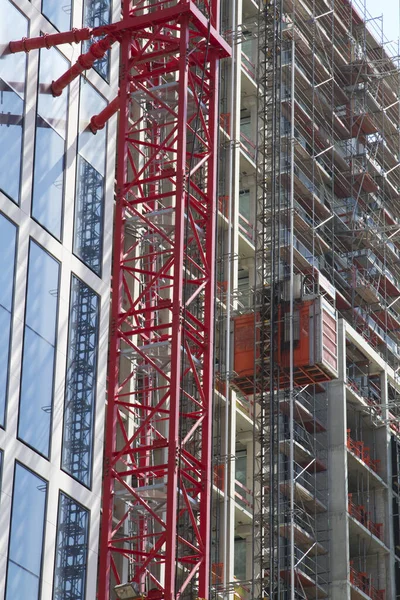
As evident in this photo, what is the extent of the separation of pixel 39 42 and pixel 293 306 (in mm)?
23239

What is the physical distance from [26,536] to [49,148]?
11.3 m

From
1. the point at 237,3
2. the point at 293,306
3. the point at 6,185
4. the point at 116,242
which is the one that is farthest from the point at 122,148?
the point at 237,3

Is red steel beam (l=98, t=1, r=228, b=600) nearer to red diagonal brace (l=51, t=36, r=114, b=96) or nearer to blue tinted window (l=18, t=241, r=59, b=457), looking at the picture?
red diagonal brace (l=51, t=36, r=114, b=96)

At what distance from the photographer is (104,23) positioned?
167ft

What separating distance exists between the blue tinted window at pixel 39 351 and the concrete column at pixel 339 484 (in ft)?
98.8

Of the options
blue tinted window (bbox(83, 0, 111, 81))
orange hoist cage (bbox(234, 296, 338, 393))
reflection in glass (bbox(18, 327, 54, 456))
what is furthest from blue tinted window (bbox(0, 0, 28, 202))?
orange hoist cage (bbox(234, 296, 338, 393))

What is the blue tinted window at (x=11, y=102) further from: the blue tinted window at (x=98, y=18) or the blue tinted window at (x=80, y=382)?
the blue tinted window at (x=98, y=18)

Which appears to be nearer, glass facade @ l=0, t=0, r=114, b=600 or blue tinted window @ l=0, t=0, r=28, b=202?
glass facade @ l=0, t=0, r=114, b=600

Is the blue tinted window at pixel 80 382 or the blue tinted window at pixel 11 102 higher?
the blue tinted window at pixel 11 102

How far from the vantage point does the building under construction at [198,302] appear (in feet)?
143

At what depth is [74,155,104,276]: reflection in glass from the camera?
1845 inches

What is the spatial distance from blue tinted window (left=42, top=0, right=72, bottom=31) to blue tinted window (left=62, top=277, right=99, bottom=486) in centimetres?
767

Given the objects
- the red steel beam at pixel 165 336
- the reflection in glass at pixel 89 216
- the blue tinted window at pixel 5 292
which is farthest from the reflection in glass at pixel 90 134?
the blue tinted window at pixel 5 292

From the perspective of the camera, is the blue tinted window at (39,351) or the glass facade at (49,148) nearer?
the blue tinted window at (39,351)
